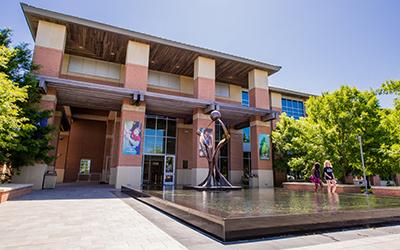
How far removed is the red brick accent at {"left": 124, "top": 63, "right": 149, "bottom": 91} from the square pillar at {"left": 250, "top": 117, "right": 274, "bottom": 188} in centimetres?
1032

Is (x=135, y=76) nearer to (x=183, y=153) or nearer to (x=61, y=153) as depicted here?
(x=183, y=153)

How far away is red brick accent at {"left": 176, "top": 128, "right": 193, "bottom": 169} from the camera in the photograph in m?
21.5

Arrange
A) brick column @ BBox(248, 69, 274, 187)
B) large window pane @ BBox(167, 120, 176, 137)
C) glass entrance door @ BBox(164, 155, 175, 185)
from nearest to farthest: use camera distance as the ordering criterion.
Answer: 1. brick column @ BBox(248, 69, 274, 187)
2. glass entrance door @ BBox(164, 155, 175, 185)
3. large window pane @ BBox(167, 120, 176, 137)

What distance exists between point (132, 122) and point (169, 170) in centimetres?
693

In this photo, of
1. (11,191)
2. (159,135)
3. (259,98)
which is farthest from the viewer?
(159,135)

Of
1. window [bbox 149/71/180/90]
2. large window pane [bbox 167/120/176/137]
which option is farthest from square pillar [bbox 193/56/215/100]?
large window pane [bbox 167/120/176/137]

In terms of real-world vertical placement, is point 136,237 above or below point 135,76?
below

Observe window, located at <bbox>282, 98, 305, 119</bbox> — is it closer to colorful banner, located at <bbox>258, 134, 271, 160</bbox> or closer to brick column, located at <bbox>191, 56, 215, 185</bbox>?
colorful banner, located at <bbox>258, 134, 271, 160</bbox>

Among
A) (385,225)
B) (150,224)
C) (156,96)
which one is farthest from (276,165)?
(150,224)

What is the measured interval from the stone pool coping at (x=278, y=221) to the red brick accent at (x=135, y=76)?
12.9 meters

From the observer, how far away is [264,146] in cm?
1962

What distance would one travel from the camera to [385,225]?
15.2 ft

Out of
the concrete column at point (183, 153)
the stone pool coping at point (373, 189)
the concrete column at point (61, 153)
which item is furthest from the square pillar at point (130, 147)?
the concrete column at point (61, 153)

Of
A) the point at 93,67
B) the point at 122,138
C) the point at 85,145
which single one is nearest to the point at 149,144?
the point at 122,138
